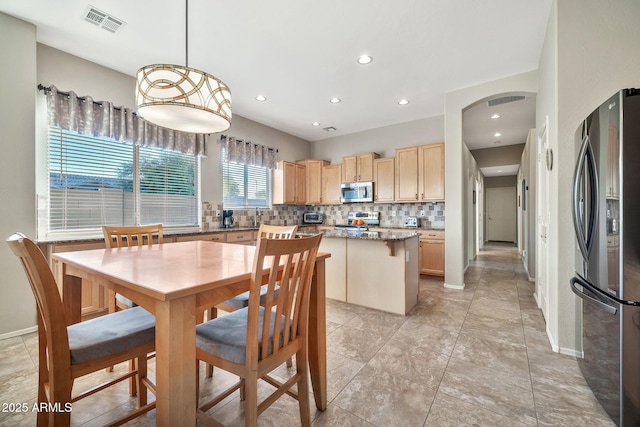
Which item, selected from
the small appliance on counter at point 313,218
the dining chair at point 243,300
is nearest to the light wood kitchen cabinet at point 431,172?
the small appliance on counter at point 313,218

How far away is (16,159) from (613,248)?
4.51m

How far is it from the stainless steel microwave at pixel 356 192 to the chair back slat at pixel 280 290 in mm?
4042

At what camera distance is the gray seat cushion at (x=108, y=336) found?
1111mm

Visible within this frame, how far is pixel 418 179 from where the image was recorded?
4719mm

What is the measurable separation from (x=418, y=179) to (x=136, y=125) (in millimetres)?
4353

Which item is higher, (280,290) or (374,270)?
(280,290)

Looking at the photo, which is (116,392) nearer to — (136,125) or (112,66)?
(136,125)

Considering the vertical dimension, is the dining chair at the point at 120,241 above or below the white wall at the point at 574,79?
below

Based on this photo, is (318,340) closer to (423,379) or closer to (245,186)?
(423,379)

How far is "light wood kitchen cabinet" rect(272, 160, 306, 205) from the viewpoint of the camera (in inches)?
219

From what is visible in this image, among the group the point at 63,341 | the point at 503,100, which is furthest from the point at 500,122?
the point at 63,341

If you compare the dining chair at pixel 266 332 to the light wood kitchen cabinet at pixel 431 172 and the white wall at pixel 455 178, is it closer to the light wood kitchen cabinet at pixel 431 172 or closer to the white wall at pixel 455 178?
the white wall at pixel 455 178

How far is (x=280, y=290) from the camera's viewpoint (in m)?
1.20

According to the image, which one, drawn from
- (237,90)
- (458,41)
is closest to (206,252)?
(237,90)
